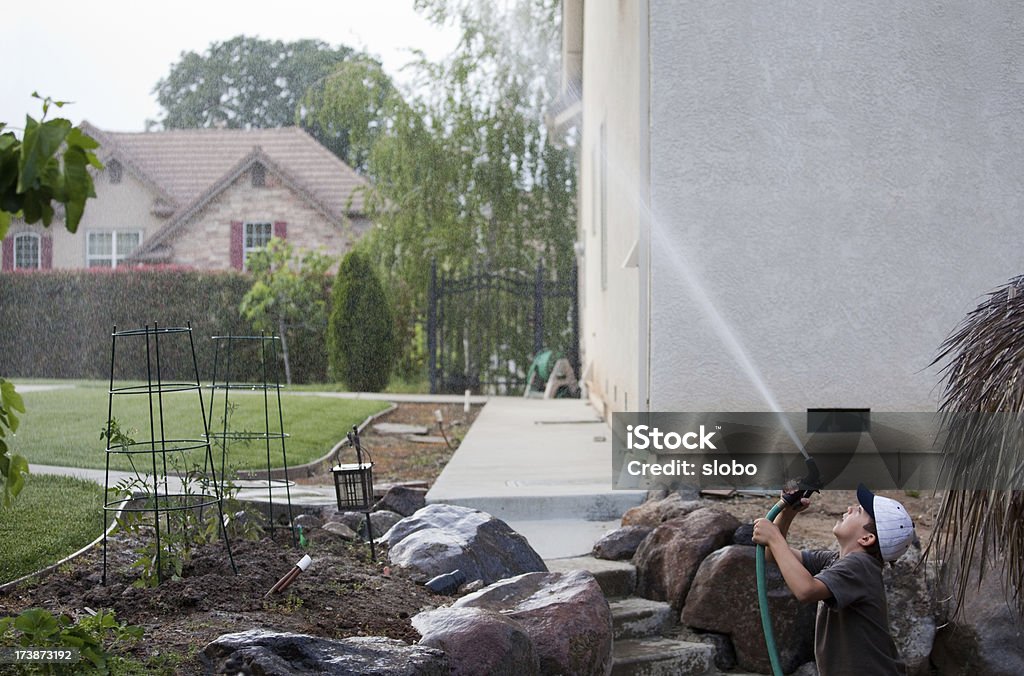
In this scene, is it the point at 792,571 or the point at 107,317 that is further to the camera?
the point at 107,317

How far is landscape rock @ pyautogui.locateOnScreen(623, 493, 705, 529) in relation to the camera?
5.24 metres

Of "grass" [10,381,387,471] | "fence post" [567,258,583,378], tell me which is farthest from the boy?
"fence post" [567,258,583,378]

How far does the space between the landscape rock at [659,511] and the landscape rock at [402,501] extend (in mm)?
1127

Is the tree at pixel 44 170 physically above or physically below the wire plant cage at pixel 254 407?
above

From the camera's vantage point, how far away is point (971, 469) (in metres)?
3.12

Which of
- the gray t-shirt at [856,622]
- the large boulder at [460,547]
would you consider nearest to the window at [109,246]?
the large boulder at [460,547]

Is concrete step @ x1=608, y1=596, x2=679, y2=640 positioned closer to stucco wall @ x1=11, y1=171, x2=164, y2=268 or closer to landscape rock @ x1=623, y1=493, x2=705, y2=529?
landscape rock @ x1=623, y1=493, x2=705, y2=529

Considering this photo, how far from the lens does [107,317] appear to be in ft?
58.0

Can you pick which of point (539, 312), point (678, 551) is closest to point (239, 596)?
point (678, 551)

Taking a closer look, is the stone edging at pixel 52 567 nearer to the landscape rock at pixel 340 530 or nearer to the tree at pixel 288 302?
the landscape rock at pixel 340 530

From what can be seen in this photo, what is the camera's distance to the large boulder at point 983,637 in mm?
4160

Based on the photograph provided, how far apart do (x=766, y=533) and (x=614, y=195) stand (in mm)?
6002

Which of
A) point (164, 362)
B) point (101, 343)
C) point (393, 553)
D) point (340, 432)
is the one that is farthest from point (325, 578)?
point (101, 343)

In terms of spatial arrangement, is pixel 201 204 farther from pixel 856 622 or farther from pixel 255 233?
pixel 856 622
